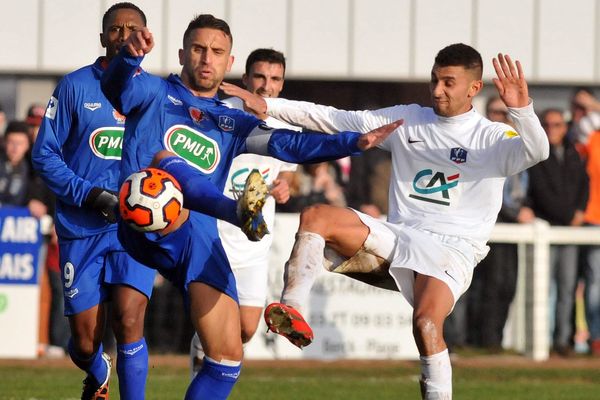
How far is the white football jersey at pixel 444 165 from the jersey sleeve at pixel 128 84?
1060 millimetres

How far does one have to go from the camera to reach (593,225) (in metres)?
15.9

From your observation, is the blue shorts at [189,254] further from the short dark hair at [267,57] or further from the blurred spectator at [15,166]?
the blurred spectator at [15,166]

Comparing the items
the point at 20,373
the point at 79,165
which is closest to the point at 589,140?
the point at 20,373

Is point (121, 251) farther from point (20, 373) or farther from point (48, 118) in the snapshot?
point (20, 373)

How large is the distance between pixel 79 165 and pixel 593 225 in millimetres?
7840

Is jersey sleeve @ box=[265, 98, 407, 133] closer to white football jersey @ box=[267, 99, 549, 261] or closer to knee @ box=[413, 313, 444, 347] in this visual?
white football jersey @ box=[267, 99, 549, 261]

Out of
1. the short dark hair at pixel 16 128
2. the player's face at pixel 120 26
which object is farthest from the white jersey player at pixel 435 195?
the short dark hair at pixel 16 128

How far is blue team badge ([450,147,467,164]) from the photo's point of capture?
947 centimetres

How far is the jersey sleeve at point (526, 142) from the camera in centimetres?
905

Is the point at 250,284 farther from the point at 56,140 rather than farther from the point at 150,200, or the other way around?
the point at 150,200

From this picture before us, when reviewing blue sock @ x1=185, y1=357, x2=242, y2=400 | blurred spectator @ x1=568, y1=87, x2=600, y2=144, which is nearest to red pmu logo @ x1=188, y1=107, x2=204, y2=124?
blue sock @ x1=185, y1=357, x2=242, y2=400

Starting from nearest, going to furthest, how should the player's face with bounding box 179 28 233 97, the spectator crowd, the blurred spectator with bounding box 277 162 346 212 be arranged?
the player's face with bounding box 179 28 233 97 → the spectator crowd → the blurred spectator with bounding box 277 162 346 212

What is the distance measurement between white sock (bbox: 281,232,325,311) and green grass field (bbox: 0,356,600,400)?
10.6 feet

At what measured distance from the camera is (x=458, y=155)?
31.1 ft
